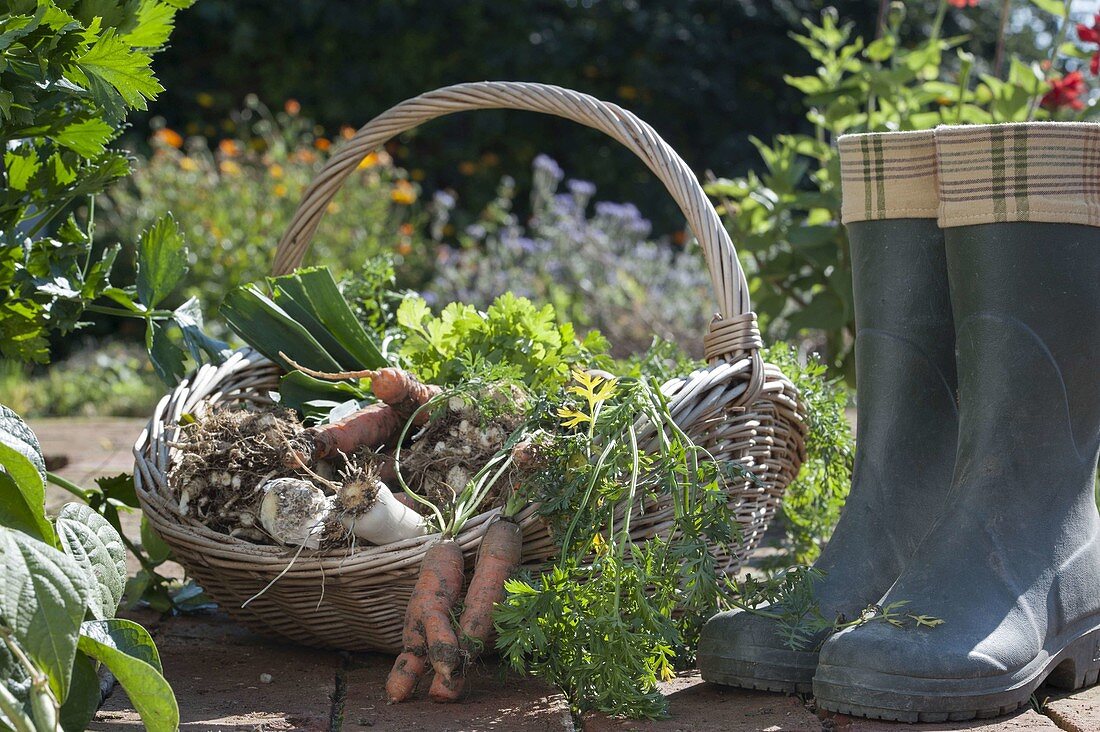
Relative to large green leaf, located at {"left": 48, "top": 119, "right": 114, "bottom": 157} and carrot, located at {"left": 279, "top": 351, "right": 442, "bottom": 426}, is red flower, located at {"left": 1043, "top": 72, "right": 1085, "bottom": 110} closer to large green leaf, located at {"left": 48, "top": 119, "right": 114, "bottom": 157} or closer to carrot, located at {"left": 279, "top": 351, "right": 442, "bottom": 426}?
carrot, located at {"left": 279, "top": 351, "right": 442, "bottom": 426}

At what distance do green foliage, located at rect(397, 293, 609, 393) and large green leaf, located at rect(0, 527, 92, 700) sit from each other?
2.44 ft

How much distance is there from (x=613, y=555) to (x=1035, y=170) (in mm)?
743

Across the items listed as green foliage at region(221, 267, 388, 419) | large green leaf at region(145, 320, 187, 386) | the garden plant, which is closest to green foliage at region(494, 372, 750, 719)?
the garden plant

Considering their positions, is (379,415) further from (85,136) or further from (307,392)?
(85,136)

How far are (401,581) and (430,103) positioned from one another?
2.80ft

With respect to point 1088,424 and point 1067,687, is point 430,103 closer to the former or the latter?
point 1088,424

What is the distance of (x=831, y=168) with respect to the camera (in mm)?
2920

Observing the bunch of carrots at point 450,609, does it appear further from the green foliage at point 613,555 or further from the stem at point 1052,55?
→ the stem at point 1052,55

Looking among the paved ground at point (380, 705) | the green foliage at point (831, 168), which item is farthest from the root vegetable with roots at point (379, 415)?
the green foliage at point (831, 168)

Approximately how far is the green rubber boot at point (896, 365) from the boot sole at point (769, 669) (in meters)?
0.16

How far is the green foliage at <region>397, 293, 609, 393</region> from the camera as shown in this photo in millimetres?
1834

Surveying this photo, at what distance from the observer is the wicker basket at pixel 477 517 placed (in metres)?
1.53

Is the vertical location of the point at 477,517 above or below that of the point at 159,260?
below

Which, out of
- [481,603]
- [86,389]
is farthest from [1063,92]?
[86,389]
